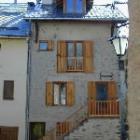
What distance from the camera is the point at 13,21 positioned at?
89.9 feet

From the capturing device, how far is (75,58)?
83.8ft

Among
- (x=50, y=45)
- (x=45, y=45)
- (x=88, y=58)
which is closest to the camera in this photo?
(x=88, y=58)

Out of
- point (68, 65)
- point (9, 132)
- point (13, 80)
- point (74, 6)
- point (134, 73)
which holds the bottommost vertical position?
point (9, 132)

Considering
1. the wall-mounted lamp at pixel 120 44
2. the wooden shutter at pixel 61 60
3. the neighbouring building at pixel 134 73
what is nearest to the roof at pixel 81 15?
the wooden shutter at pixel 61 60

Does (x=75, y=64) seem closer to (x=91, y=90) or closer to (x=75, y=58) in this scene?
(x=75, y=58)

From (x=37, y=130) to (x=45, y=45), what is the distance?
4.92 meters

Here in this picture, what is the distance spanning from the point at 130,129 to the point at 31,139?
2170 centimetres

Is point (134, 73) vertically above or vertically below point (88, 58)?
below

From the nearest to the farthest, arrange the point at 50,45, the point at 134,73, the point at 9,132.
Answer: the point at 134,73
the point at 9,132
the point at 50,45

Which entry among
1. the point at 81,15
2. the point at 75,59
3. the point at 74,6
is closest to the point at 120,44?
the point at 75,59

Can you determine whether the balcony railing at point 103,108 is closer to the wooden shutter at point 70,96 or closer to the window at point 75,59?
the wooden shutter at point 70,96

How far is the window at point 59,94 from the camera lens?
25312mm

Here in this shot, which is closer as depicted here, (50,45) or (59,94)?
(59,94)

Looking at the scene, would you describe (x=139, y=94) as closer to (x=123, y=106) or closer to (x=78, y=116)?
(x=123, y=106)
